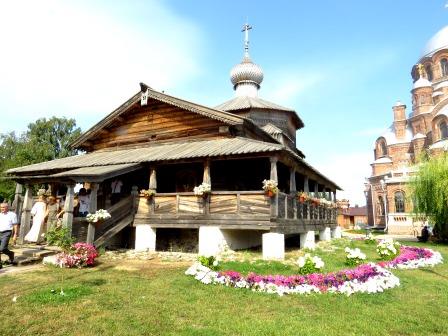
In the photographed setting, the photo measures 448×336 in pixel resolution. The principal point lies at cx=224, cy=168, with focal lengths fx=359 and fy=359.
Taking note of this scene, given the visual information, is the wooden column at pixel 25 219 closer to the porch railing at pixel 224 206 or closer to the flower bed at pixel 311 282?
the porch railing at pixel 224 206

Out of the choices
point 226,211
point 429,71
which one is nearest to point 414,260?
point 226,211

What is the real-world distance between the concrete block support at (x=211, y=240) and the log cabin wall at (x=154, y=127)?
14.4 ft

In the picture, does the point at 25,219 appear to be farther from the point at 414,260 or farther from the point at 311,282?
the point at 414,260

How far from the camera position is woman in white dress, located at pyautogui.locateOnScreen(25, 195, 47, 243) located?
12203 millimetres

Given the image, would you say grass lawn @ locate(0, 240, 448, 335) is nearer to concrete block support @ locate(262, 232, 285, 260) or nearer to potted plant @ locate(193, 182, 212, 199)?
concrete block support @ locate(262, 232, 285, 260)

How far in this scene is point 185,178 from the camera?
16281 millimetres

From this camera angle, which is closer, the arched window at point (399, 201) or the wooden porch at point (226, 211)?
the wooden porch at point (226, 211)

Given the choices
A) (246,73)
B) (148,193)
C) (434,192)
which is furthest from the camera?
(246,73)

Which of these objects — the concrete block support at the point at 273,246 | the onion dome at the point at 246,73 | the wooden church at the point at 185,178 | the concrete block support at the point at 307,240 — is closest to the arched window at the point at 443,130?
the onion dome at the point at 246,73

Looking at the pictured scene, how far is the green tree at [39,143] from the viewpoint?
44156 millimetres

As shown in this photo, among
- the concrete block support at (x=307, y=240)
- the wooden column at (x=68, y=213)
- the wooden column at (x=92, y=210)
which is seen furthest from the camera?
the concrete block support at (x=307, y=240)

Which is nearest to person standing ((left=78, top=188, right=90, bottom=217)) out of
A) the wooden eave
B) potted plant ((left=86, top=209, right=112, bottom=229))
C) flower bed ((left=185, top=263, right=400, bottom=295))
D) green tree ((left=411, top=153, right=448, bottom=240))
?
potted plant ((left=86, top=209, right=112, bottom=229))

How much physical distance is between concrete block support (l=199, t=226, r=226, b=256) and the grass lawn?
3.74 meters

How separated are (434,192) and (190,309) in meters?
Result: 20.2
